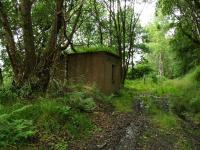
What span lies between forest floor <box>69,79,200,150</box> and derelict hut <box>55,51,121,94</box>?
2879mm

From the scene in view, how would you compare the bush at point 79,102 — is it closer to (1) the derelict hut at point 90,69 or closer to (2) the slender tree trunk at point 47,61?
(2) the slender tree trunk at point 47,61

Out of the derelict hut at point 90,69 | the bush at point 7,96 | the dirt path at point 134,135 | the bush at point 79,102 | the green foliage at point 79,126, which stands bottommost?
the dirt path at point 134,135

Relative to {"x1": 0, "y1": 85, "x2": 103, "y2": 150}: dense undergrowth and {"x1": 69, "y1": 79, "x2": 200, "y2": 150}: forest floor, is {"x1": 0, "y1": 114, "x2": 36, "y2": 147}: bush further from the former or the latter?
{"x1": 69, "y1": 79, "x2": 200, "y2": 150}: forest floor

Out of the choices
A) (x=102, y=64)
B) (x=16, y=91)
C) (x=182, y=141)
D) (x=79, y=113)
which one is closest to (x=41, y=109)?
(x=79, y=113)

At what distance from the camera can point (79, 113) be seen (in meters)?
13.4

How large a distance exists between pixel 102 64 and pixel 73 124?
10.0 meters

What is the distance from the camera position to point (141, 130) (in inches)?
525

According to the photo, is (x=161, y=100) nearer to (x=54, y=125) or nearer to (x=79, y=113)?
(x=79, y=113)

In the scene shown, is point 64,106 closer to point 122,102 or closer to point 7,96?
point 7,96

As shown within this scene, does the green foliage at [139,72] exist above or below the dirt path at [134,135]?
above

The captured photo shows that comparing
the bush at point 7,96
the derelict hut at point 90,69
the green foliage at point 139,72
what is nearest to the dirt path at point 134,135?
the bush at point 7,96

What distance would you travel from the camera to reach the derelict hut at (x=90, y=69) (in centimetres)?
2170

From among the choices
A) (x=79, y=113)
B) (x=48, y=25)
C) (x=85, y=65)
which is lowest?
(x=79, y=113)

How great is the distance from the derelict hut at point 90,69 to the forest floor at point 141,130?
2879 millimetres
